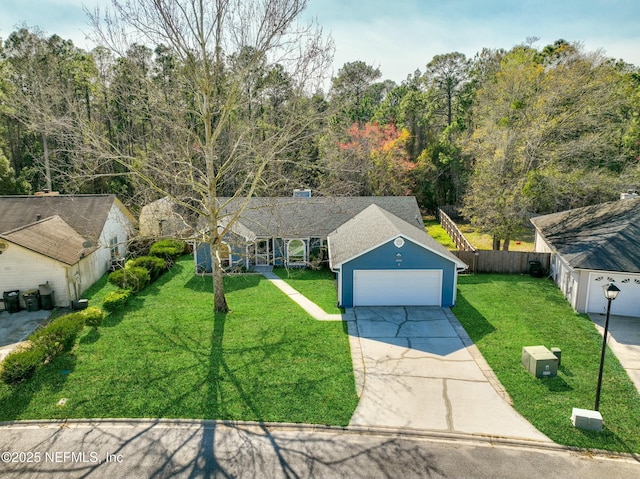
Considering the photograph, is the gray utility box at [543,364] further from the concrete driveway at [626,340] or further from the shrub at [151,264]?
the shrub at [151,264]

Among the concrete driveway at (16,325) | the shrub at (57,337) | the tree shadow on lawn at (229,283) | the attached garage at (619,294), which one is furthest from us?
the tree shadow on lawn at (229,283)

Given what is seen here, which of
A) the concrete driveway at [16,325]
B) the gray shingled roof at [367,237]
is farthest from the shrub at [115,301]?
the gray shingled roof at [367,237]

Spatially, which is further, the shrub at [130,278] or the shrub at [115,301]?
the shrub at [130,278]

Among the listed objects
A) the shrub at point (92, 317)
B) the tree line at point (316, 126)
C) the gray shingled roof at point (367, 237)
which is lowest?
the shrub at point (92, 317)

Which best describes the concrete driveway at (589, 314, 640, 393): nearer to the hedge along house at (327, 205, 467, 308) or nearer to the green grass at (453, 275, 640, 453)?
the green grass at (453, 275, 640, 453)

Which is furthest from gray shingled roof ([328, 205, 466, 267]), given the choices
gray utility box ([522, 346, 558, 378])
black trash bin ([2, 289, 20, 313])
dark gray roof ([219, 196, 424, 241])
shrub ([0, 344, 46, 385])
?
black trash bin ([2, 289, 20, 313])

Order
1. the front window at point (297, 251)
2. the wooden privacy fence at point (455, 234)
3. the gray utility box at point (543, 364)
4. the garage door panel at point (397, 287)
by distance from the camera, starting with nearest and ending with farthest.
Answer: the gray utility box at point (543, 364) → the garage door panel at point (397, 287) → the front window at point (297, 251) → the wooden privacy fence at point (455, 234)

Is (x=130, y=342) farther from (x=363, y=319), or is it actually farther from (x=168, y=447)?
(x=363, y=319)
